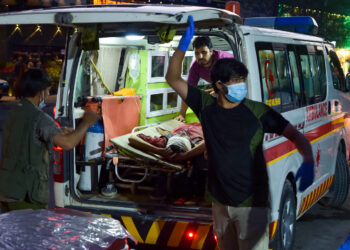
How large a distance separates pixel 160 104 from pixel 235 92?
12.6 feet

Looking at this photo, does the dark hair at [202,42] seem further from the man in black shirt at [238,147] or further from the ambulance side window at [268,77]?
the man in black shirt at [238,147]

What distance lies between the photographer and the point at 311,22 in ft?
23.0

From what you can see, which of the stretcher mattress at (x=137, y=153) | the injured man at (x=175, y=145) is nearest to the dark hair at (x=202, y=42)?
the injured man at (x=175, y=145)

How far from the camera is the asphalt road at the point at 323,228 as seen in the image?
600cm

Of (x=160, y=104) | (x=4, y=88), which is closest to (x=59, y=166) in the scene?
(x=160, y=104)

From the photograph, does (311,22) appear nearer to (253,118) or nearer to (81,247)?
(253,118)

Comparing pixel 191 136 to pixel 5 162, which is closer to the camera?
pixel 5 162

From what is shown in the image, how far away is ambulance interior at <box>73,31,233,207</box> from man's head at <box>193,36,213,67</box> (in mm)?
497

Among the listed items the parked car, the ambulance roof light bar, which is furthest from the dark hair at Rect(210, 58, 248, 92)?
the parked car

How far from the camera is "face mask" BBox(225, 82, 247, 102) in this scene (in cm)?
363

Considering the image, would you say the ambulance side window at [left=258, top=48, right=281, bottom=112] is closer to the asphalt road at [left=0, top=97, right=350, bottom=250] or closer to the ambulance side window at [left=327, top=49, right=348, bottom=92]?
the asphalt road at [left=0, top=97, right=350, bottom=250]

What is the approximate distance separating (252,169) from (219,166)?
235 millimetres

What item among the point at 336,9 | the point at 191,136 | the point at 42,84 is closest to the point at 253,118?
the point at 42,84

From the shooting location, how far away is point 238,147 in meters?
3.64
